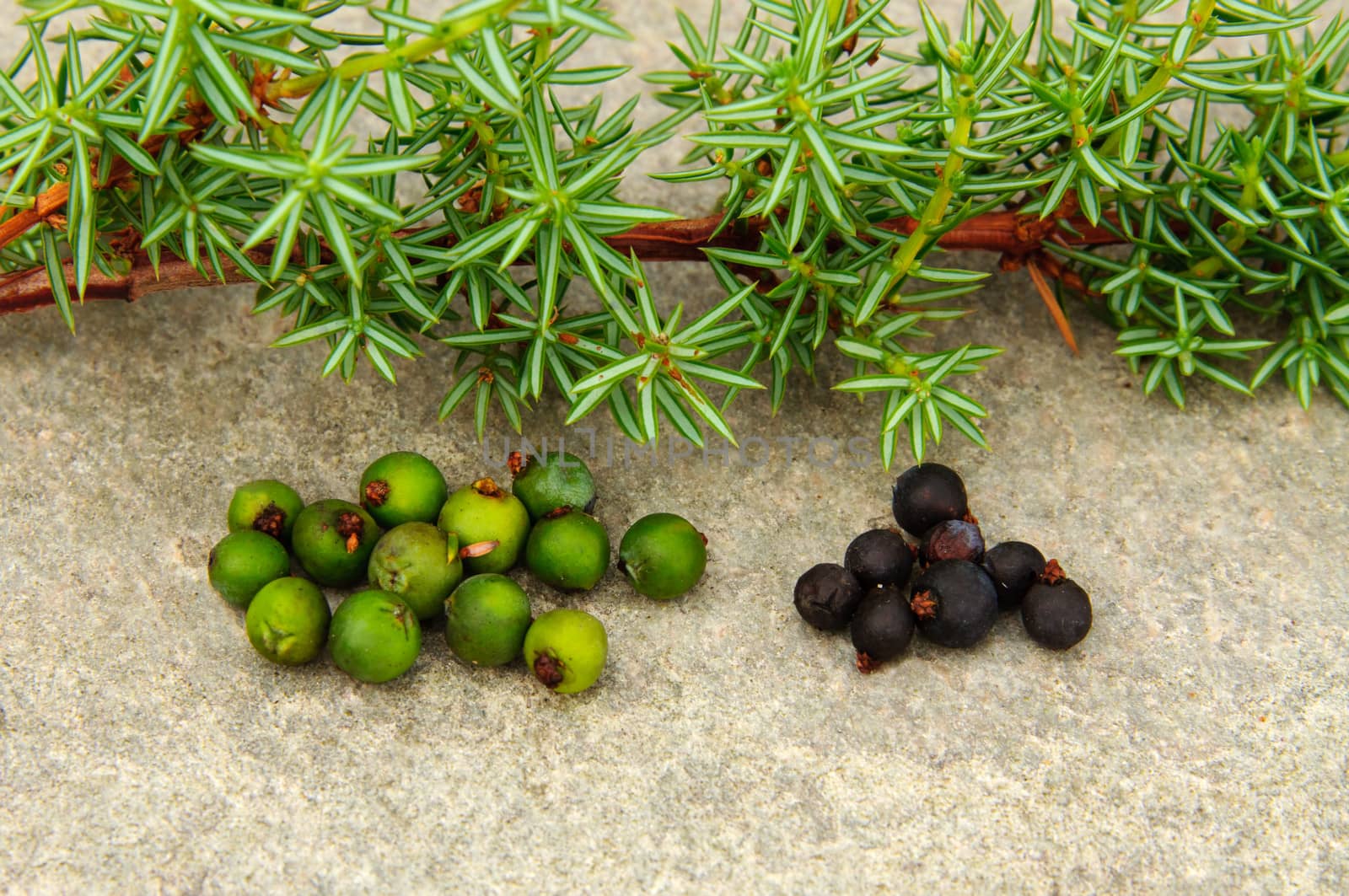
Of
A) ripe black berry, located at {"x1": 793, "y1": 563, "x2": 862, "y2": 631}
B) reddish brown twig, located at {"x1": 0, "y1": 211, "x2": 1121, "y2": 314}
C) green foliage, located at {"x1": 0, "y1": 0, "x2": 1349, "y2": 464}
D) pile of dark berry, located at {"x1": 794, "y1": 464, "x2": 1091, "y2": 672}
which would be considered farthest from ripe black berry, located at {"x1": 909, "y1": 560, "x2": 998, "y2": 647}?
reddish brown twig, located at {"x1": 0, "y1": 211, "x2": 1121, "y2": 314}

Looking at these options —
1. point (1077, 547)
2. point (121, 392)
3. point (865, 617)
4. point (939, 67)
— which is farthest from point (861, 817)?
point (121, 392)

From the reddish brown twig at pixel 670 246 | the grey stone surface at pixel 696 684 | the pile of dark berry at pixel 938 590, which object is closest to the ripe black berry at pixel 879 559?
the pile of dark berry at pixel 938 590

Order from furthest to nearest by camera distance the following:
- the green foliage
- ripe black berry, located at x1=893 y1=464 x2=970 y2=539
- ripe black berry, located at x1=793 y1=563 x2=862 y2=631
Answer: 1. ripe black berry, located at x1=893 y1=464 x2=970 y2=539
2. ripe black berry, located at x1=793 y1=563 x2=862 y2=631
3. the green foliage

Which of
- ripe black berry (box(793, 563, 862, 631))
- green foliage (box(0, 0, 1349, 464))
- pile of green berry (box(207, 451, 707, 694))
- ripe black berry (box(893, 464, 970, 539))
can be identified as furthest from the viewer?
ripe black berry (box(893, 464, 970, 539))

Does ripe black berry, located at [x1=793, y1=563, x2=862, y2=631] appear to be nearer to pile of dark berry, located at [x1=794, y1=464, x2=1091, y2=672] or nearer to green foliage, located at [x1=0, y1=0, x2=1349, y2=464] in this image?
pile of dark berry, located at [x1=794, y1=464, x2=1091, y2=672]

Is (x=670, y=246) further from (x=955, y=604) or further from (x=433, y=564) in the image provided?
(x=955, y=604)

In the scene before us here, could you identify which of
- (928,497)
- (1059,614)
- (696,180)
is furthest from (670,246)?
(1059,614)

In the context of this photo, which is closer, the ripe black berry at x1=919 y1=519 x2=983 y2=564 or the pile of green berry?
the pile of green berry
